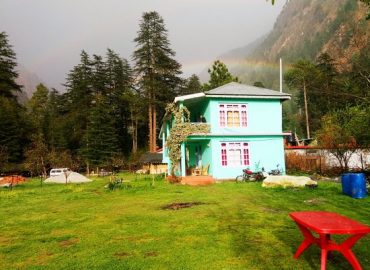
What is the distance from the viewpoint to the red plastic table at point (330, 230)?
16.3 feet

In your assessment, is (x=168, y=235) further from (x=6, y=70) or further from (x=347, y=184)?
(x=6, y=70)

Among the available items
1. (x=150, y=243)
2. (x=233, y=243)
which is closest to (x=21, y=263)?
(x=150, y=243)

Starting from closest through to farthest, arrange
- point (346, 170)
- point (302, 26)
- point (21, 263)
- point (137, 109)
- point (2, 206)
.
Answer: point (21, 263) < point (2, 206) < point (346, 170) < point (137, 109) < point (302, 26)

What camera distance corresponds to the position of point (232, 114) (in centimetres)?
2631

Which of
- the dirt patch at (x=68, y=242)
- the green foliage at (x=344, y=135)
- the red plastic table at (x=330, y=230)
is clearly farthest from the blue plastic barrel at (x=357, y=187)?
the dirt patch at (x=68, y=242)

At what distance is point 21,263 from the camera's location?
664cm

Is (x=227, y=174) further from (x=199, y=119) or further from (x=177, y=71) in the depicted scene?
(x=177, y=71)

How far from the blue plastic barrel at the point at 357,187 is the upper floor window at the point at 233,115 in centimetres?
1268

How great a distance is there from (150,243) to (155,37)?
49.0m

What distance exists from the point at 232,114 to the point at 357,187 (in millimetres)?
13379

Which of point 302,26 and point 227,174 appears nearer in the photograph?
point 227,174

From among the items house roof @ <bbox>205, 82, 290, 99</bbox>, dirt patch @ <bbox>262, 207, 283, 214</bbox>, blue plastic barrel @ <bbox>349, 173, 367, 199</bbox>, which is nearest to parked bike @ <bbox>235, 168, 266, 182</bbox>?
house roof @ <bbox>205, 82, 290, 99</bbox>

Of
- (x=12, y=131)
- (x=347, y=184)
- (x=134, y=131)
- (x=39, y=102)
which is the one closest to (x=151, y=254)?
(x=347, y=184)

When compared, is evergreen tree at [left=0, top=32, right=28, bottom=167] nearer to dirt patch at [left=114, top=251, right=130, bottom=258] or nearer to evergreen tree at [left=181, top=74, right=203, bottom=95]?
evergreen tree at [left=181, top=74, right=203, bottom=95]
